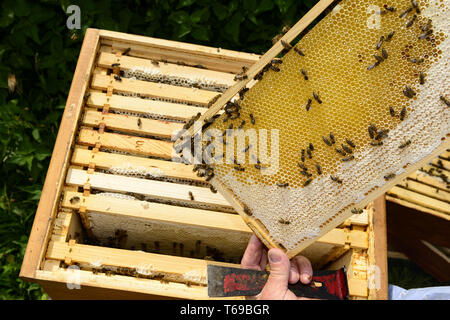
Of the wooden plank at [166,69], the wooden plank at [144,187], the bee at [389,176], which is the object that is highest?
the wooden plank at [166,69]

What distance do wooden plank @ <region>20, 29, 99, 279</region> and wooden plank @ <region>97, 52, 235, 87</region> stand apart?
0.46 feet

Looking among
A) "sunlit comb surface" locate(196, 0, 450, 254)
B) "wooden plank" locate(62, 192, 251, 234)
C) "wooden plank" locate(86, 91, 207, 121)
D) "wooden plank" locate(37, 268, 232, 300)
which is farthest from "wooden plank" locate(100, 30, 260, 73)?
"wooden plank" locate(37, 268, 232, 300)

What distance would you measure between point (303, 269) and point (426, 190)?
2.00 meters

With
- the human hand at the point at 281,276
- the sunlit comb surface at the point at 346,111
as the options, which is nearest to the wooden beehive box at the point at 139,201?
the human hand at the point at 281,276

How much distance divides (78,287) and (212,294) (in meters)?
0.99

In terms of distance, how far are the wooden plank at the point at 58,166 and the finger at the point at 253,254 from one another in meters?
1.52

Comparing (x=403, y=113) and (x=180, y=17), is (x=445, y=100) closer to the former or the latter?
(x=403, y=113)

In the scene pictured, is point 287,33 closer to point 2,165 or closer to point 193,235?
point 193,235

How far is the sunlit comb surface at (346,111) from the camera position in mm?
2186

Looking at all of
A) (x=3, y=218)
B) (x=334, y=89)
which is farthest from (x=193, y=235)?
(x=3, y=218)

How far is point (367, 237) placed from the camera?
3133mm

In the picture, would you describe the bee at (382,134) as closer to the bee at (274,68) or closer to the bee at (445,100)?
the bee at (445,100)

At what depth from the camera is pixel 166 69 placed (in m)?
3.51
